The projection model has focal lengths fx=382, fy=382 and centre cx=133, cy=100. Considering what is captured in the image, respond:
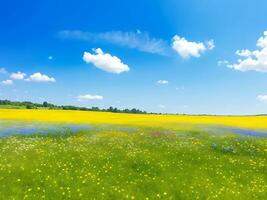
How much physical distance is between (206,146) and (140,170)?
10561 millimetres

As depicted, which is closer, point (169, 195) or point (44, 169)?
point (169, 195)

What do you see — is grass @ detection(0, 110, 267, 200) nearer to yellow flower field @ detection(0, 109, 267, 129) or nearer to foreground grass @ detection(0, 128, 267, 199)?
foreground grass @ detection(0, 128, 267, 199)

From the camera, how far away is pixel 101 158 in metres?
29.9

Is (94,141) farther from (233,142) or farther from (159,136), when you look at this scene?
(233,142)

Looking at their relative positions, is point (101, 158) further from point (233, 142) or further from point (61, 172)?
point (233, 142)

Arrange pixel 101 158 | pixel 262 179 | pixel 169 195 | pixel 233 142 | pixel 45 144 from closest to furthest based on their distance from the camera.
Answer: pixel 169 195
pixel 262 179
pixel 101 158
pixel 45 144
pixel 233 142

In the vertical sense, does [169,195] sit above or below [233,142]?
below

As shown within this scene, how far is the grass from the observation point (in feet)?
77.7

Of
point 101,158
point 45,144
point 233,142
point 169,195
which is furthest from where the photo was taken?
point 233,142

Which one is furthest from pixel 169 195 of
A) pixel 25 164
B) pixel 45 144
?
pixel 45 144

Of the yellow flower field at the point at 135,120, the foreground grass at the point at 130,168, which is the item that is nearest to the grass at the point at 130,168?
the foreground grass at the point at 130,168

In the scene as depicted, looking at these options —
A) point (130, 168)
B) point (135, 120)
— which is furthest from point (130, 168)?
point (135, 120)

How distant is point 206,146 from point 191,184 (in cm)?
1122

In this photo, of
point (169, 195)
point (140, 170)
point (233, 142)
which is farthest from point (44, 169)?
point (233, 142)
